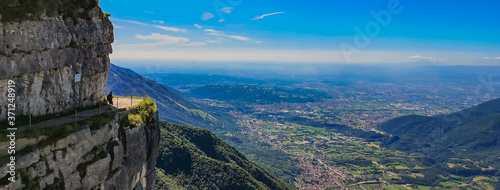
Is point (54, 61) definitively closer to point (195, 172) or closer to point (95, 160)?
point (95, 160)

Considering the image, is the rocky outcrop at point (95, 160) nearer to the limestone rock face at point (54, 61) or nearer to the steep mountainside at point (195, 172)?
the limestone rock face at point (54, 61)

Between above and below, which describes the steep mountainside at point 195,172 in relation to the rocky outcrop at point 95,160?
below

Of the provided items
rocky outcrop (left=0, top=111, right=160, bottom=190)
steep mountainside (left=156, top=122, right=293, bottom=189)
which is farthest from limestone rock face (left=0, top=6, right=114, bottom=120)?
steep mountainside (left=156, top=122, right=293, bottom=189)

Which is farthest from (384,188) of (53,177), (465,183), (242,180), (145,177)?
(53,177)

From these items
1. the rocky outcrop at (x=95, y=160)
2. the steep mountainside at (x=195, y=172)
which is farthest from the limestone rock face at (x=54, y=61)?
the steep mountainside at (x=195, y=172)

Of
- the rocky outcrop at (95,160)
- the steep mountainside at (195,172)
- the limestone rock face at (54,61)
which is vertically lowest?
the steep mountainside at (195,172)

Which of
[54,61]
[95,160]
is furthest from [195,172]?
[54,61]

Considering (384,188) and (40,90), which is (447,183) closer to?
(384,188)

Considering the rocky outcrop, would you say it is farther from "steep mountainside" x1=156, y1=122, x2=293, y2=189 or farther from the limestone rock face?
"steep mountainside" x1=156, y1=122, x2=293, y2=189
